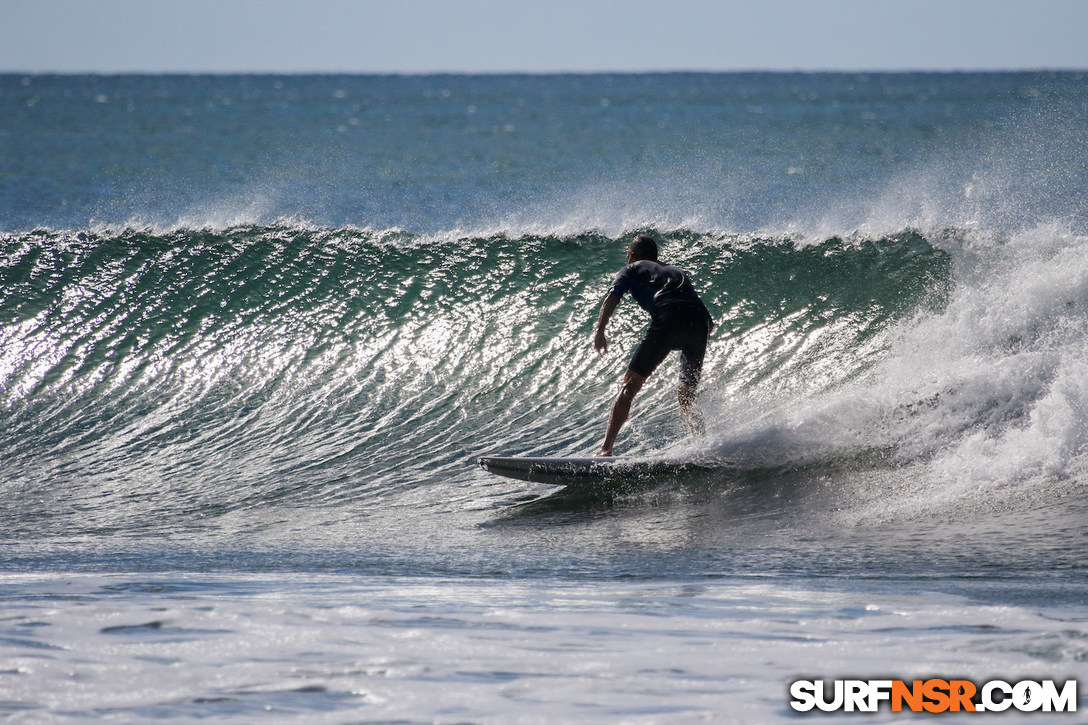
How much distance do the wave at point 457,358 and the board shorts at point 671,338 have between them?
0.46 m

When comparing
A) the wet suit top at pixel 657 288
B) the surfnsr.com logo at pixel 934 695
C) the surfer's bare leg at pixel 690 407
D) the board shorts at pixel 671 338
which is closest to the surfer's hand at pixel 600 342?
the board shorts at pixel 671 338

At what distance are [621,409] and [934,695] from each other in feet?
10.3

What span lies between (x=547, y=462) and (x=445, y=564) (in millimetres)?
1070

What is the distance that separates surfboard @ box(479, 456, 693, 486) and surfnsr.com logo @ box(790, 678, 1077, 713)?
261 centimetres

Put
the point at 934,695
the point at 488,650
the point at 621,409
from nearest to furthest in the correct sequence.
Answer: the point at 934,695 < the point at 488,650 < the point at 621,409

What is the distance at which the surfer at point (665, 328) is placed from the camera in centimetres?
582

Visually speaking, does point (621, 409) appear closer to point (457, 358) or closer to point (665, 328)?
point (665, 328)

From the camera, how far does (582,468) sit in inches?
214

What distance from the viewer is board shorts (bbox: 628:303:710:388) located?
19.2ft

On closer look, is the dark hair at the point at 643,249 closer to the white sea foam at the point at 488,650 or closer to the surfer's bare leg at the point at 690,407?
the surfer's bare leg at the point at 690,407

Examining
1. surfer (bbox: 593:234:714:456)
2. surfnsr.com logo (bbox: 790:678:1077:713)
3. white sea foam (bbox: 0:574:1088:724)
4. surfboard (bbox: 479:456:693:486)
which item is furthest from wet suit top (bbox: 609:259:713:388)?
surfnsr.com logo (bbox: 790:678:1077:713)

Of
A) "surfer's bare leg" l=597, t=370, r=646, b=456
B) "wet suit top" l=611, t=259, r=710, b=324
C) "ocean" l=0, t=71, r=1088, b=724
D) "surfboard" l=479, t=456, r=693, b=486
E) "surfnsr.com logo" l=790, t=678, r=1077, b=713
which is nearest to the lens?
"surfnsr.com logo" l=790, t=678, r=1077, b=713

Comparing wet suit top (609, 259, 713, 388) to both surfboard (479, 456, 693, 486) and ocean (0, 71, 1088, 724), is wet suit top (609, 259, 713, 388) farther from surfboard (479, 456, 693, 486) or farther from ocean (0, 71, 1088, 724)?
surfboard (479, 456, 693, 486)

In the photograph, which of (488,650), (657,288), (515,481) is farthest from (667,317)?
(488,650)
